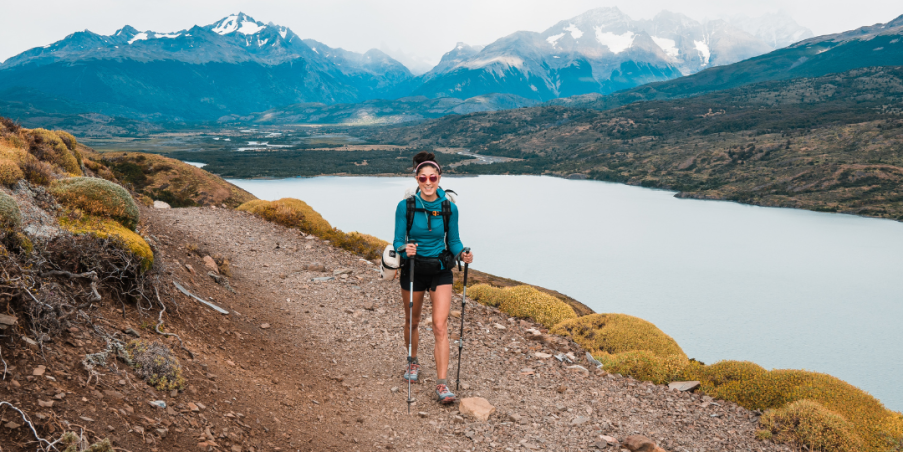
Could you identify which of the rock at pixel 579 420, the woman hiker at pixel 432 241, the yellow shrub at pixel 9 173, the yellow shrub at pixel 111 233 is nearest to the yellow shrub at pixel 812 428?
the rock at pixel 579 420

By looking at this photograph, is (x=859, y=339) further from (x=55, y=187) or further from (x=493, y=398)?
(x=55, y=187)

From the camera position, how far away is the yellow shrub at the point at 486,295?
34.4ft

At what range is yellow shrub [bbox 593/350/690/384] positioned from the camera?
7023mm

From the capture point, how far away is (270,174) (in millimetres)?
101625

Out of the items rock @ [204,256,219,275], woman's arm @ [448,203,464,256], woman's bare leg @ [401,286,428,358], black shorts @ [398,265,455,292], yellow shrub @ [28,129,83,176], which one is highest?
yellow shrub @ [28,129,83,176]

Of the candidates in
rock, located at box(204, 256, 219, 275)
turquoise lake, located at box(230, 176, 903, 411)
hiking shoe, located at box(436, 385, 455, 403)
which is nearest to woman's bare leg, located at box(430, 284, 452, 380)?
hiking shoe, located at box(436, 385, 455, 403)

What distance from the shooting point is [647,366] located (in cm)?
724

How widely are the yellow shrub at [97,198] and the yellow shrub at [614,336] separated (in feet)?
25.8

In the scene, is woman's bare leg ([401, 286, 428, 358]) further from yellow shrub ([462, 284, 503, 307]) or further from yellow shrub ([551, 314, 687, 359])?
yellow shrub ([462, 284, 503, 307])

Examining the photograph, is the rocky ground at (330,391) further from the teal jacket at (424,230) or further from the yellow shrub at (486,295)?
the teal jacket at (424,230)

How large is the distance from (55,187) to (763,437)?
35.1 feet

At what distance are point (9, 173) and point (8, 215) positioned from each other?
3.40 m

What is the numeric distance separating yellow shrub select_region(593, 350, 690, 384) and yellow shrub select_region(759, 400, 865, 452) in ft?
4.77

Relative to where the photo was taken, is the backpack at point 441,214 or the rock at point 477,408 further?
the rock at point 477,408
